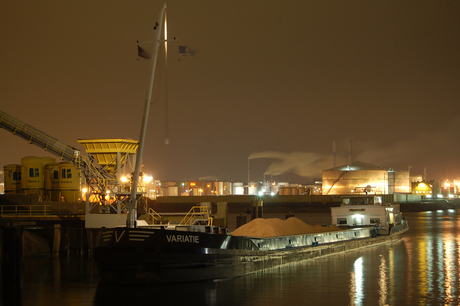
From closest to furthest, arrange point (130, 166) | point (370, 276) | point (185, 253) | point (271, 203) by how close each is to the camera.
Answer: point (185, 253) < point (370, 276) < point (130, 166) < point (271, 203)

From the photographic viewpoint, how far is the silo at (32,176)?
4641cm

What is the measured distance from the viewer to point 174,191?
18388 centimetres

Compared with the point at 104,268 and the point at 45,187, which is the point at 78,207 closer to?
the point at 45,187

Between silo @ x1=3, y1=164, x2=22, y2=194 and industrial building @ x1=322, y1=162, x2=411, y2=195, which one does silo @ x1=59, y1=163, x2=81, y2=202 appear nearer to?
silo @ x1=3, y1=164, x2=22, y2=194

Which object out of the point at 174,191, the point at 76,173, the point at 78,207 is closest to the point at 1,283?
the point at 78,207

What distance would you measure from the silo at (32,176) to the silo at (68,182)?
2.12 metres

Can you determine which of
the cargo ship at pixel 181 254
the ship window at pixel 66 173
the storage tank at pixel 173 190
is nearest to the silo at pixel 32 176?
the ship window at pixel 66 173

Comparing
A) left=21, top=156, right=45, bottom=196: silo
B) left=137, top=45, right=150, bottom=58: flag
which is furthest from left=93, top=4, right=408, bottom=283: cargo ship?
left=21, top=156, right=45, bottom=196: silo

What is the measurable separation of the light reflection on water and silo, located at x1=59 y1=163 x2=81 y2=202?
1611cm

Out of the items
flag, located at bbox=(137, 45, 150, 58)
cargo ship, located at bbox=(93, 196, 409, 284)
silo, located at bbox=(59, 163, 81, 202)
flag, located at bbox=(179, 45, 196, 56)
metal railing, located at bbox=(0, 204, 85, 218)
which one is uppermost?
flag, located at bbox=(137, 45, 150, 58)

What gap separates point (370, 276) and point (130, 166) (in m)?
17.2

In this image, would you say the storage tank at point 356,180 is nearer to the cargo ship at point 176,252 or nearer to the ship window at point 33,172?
the ship window at point 33,172

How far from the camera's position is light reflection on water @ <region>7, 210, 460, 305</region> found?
1869 cm

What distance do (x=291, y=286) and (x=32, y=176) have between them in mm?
33094
